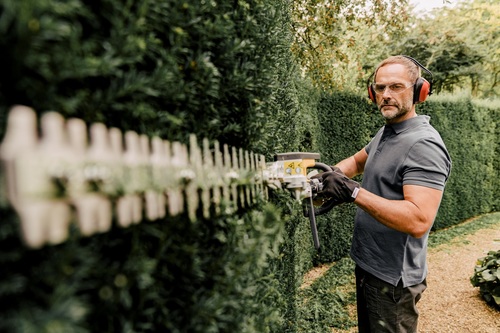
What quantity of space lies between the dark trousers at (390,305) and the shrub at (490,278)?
329 cm

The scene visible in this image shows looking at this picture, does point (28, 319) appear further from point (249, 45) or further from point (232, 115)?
point (249, 45)

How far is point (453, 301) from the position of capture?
5.60 meters

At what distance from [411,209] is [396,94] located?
3.10ft

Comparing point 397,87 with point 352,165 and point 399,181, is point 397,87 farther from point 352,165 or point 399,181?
point 352,165

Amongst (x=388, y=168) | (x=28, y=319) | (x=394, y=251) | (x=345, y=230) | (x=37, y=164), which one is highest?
(x=37, y=164)

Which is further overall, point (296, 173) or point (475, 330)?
point (475, 330)

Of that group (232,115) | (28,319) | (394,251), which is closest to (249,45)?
(232,115)

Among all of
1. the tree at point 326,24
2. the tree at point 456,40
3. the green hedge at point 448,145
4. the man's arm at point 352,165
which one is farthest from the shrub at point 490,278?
the tree at point 456,40

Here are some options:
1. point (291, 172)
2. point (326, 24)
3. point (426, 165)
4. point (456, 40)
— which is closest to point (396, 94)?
point (426, 165)

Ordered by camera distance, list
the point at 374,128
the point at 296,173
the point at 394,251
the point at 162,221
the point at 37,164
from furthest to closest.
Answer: the point at 374,128
the point at 394,251
the point at 296,173
the point at 162,221
the point at 37,164

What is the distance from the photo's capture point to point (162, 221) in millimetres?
1060

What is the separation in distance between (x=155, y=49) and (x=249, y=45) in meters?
0.58

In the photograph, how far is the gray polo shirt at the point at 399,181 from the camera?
7.78 feet

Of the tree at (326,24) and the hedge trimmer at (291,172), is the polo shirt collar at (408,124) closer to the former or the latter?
the hedge trimmer at (291,172)
